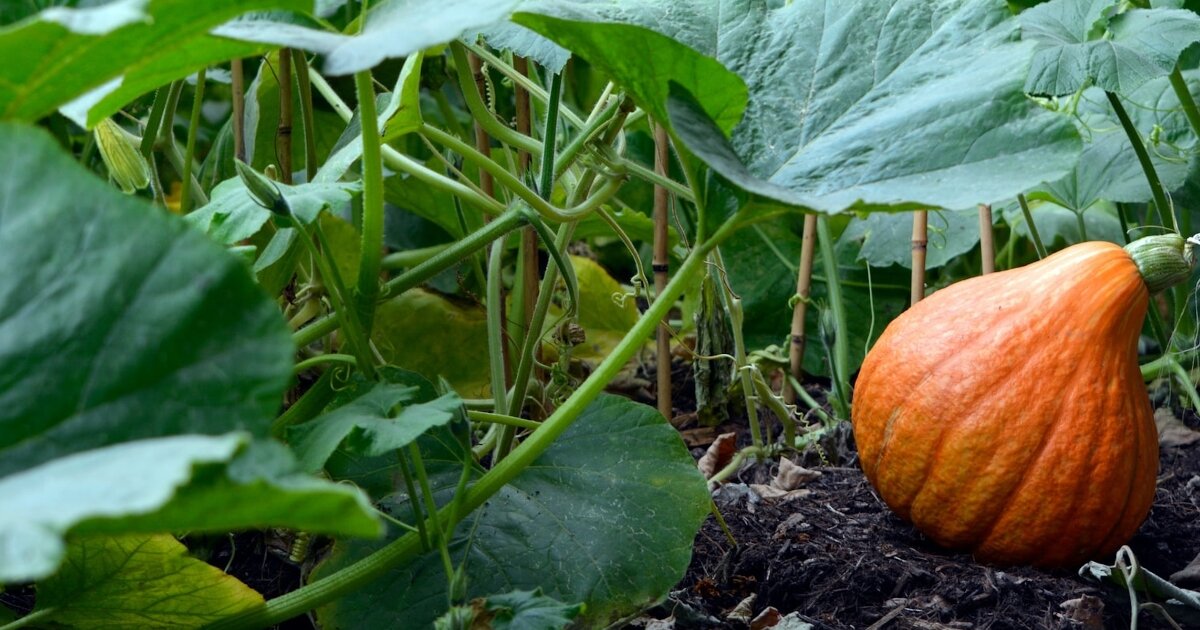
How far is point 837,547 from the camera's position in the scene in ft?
4.61

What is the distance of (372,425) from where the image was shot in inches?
33.9

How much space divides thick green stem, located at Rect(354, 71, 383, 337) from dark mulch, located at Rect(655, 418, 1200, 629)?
508mm

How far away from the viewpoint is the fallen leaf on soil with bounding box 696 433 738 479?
173cm

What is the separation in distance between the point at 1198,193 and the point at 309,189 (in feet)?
4.87

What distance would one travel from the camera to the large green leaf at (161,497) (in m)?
0.45

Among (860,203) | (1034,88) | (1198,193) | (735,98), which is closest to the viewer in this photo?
(860,203)

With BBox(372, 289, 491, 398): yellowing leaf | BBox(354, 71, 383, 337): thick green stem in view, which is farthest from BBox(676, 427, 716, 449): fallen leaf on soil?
BBox(354, 71, 383, 337): thick green stem

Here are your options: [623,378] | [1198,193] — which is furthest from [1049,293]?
[623,378]

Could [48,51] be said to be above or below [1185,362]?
above

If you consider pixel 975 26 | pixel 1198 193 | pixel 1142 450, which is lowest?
pixel 1142 450

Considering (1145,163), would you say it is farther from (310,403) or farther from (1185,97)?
(310,403)

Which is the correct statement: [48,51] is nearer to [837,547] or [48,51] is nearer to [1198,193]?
[837,547]

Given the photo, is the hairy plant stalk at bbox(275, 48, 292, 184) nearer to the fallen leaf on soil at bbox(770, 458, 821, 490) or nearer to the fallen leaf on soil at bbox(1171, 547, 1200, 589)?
the fallen leaf on soil at bbox(770, 458, 821, 490)

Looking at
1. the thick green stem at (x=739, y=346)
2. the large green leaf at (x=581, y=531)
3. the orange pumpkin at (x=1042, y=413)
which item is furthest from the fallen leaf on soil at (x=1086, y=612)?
the thick green stem at (x=739, y=346)
